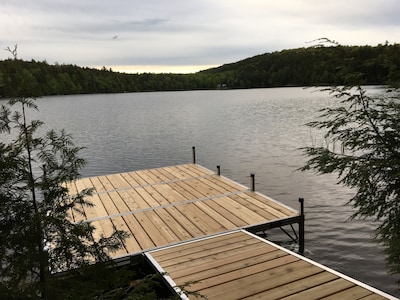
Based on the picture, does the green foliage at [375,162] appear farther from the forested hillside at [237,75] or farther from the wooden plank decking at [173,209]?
the wooden plank decking at [173,209]

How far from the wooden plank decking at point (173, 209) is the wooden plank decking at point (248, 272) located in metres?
0.71

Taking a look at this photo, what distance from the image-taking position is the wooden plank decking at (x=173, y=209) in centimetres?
812

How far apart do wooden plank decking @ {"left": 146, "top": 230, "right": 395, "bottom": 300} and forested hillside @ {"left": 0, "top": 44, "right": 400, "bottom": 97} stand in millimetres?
3459

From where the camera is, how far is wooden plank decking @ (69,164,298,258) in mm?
8125

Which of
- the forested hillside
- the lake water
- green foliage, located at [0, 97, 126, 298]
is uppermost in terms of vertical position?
the forested hillside

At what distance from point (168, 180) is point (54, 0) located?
11.4 m

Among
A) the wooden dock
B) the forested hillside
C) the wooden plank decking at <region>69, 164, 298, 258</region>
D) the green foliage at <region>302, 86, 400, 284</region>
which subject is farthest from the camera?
the wooden plank decking at <region>69, 164, 298, 258</region>

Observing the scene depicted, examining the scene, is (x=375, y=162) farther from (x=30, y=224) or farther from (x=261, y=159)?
(x=261, y=159)

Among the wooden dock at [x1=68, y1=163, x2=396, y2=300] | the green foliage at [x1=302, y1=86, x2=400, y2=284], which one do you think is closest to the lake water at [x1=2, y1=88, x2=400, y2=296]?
the wooden dock at [x1=68, y1=163, x2=396, y2=300]

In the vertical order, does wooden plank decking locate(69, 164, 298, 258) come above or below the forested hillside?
below

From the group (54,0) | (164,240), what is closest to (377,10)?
(164,240)

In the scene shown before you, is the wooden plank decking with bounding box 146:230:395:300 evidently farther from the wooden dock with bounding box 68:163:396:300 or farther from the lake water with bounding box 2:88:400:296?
the lake water with bounding box 2:88:400:296

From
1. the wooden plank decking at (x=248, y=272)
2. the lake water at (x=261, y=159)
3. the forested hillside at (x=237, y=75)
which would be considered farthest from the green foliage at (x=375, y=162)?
the lake water at (x=261, y=159)

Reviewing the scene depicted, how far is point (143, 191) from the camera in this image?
11531 millimetres
